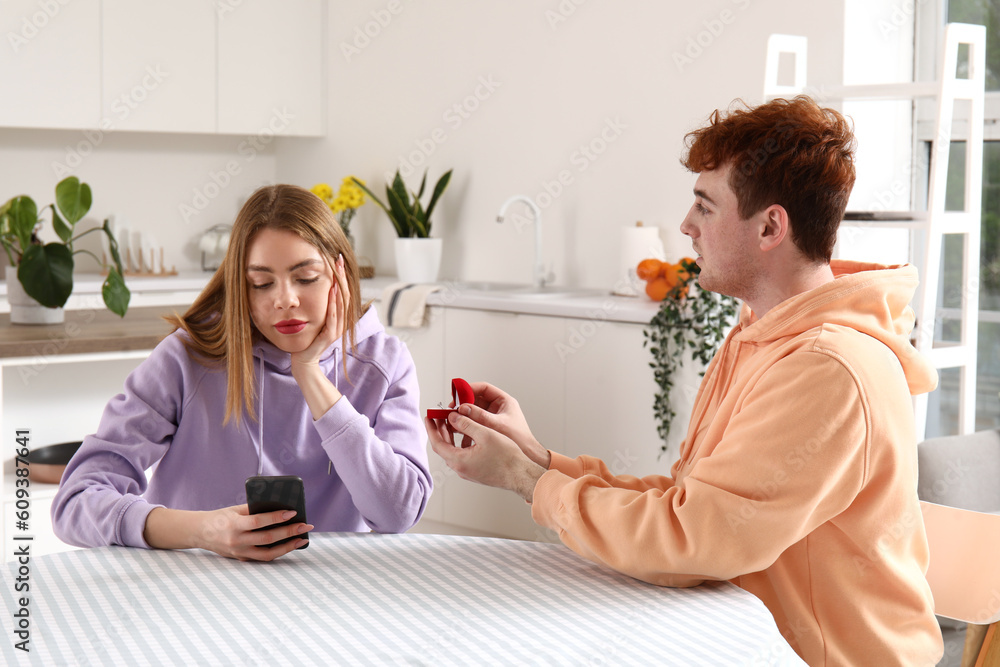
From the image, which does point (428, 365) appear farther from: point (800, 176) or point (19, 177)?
point (800, 176)

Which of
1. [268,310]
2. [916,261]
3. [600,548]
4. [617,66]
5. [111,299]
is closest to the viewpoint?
[600,548]

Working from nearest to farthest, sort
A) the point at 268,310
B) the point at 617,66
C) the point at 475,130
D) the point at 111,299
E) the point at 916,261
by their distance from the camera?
the point at 268,310, the point at 111,299, the point at 916,261, the point at 617,66, the point at 475,130

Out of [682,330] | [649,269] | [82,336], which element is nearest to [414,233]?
[649,269]

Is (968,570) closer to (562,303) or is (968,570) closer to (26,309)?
(562,303)

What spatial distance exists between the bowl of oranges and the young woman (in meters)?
1.59

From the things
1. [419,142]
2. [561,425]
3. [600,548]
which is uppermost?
[419,142]

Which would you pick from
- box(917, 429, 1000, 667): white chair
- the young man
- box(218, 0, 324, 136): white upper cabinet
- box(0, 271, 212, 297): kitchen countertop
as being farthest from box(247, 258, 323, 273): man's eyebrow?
box(218, 0, 324, 136): white upper cabinet

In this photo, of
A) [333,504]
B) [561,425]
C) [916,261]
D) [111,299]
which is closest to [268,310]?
[333,504]

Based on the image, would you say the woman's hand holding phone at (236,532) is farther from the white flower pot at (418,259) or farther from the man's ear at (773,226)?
the white flower pot at (418,259)

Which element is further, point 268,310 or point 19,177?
point 19,177

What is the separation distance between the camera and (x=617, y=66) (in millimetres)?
3746

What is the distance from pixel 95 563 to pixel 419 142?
3376mm

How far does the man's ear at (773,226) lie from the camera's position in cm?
134

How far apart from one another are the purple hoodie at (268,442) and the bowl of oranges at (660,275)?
1573 mm
